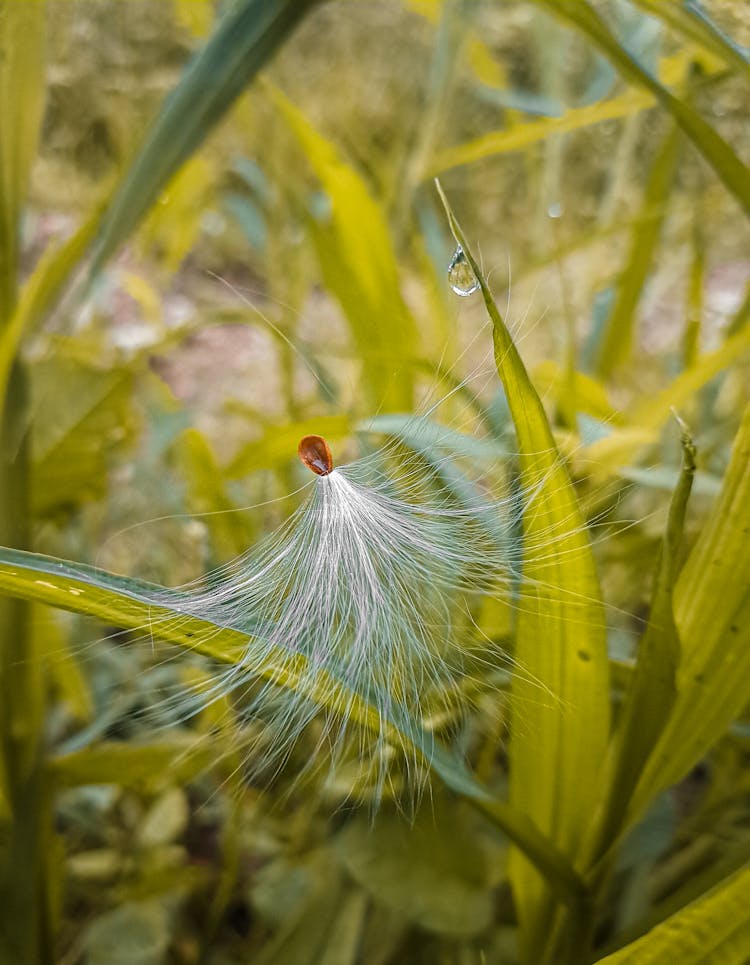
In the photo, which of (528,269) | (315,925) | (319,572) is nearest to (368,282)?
(528,269)

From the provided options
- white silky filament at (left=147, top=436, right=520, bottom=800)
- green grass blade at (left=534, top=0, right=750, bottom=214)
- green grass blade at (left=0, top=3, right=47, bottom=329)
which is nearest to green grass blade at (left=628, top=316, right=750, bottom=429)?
green grass blade at (left=534, top=0, right=750, bottom=214)

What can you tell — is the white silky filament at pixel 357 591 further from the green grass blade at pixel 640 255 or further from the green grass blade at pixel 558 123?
the green grass blade at pixel 640 255

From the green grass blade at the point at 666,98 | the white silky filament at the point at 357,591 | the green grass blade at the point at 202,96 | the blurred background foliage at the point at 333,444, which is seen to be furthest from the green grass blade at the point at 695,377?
the green grass blade at the point at 202,96

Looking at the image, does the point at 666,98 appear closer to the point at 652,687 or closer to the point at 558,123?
the point at 558,123

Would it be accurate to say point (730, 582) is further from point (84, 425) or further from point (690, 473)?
point (84, 425)

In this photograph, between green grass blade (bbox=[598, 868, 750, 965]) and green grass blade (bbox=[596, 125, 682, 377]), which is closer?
green grass blade (bbox=[598, 868, 750, 965])

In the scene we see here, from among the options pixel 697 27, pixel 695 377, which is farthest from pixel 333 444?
pixel 697 27

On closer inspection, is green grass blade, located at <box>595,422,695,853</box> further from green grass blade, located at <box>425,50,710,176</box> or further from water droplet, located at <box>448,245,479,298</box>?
green grass blade, located at <box>425,50,710,176</box>
